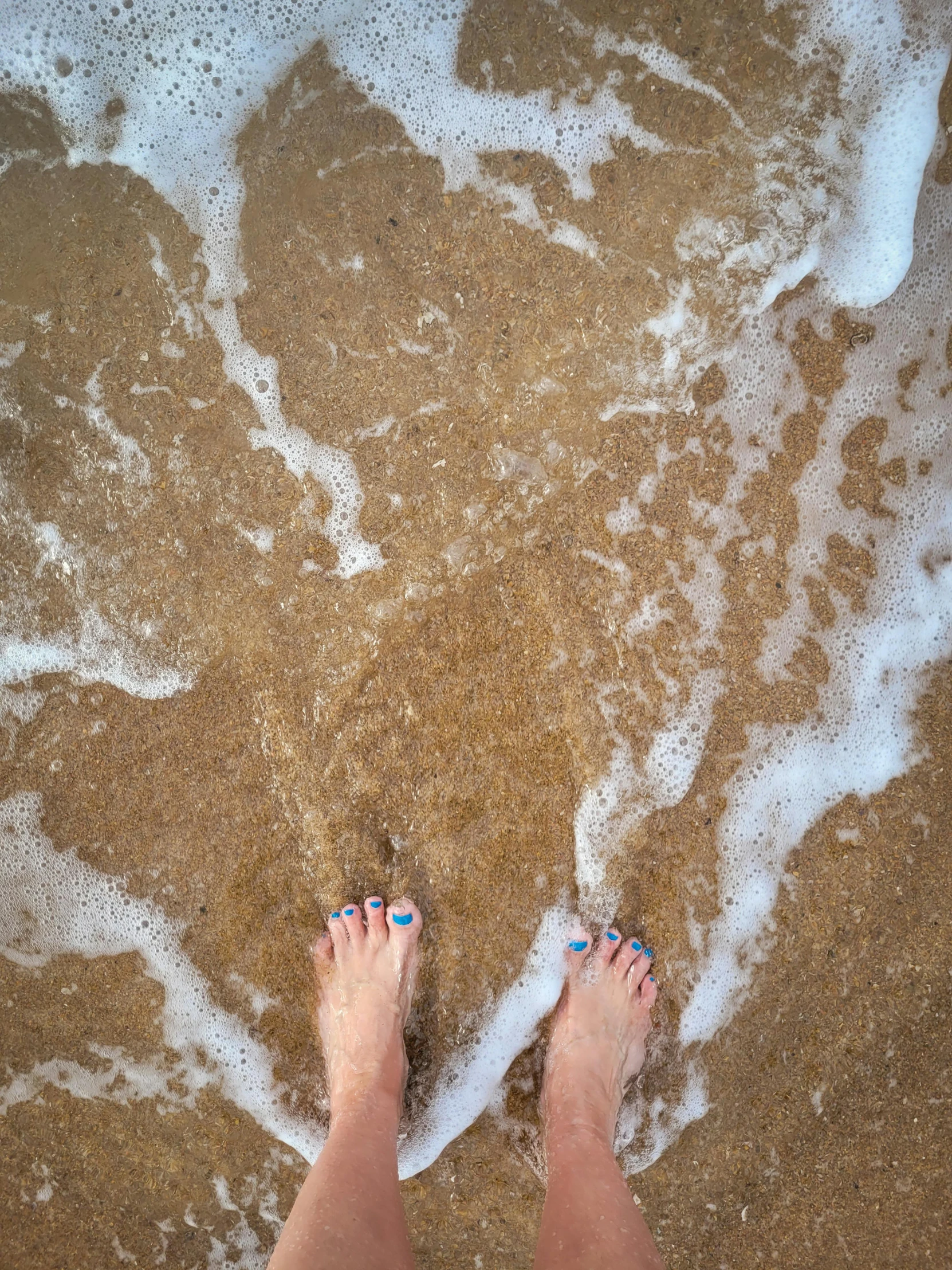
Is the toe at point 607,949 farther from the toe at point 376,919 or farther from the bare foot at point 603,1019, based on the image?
the toe at point 376,919

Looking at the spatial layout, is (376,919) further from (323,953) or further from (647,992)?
(647,992)

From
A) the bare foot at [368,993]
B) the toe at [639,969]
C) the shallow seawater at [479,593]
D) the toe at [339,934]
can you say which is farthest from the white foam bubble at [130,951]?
the toe at [639,969]

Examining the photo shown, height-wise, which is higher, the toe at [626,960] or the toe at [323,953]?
the toe at [323,953]

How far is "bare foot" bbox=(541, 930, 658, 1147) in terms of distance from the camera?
196 cm

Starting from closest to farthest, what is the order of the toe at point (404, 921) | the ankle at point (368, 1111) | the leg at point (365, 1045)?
1. the leg at point (365, 1045)
2. the ankle at point (368, 1111)
3. the toe at point (404, 921)

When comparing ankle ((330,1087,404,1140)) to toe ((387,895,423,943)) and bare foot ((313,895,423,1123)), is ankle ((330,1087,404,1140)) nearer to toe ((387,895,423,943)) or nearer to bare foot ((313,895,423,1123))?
bare foot ((313,895,423,1123))

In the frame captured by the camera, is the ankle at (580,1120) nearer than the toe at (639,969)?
Yes

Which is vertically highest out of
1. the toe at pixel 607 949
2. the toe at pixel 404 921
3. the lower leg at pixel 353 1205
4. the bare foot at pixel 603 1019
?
the toe at pixel 404 921

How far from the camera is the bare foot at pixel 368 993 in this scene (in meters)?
1.93

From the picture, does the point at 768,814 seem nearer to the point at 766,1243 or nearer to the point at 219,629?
the point at 766,1243

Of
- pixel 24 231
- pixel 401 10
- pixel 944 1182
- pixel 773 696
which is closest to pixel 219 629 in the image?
pixel 24 231

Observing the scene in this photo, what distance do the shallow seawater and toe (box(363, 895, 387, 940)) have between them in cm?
5

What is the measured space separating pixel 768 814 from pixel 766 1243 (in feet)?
3.83

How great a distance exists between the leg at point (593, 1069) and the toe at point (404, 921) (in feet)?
1.40
